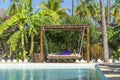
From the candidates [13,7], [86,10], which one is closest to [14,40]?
[13,7]

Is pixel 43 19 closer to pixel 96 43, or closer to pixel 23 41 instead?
pixel 23 41

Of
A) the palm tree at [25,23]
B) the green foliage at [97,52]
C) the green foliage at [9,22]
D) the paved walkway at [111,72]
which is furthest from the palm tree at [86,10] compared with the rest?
the paved walkway at [111,72]

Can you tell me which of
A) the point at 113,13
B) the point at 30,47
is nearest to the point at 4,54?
the point at 30,47

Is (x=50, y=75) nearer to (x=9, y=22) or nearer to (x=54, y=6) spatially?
(x=9, y=22)

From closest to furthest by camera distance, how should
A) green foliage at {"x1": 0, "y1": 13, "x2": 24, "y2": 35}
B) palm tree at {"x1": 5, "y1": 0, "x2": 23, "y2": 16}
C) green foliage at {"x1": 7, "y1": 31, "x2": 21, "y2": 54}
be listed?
green foliage at {"x1": 7, "y1": 31, "x2": 21, "y2": 54}
green foliage at {"x1": 0, "y1": 13, "x2": 24, "y2": 35}
palm tree at {"x1": 5, "y1": 0, "x2": 23, "y2": 16}

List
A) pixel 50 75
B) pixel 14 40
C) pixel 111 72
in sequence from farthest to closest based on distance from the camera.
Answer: pixel 14 40 < pixel 50 75 < pixel 111 72

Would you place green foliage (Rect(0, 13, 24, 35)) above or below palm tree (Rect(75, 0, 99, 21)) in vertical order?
below

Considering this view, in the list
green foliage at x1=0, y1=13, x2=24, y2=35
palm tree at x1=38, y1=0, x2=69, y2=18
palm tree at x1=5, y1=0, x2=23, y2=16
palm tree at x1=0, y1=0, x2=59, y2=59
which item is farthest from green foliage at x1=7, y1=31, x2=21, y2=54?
palm tree at x1=38, y1=0, x2=69, y2=18

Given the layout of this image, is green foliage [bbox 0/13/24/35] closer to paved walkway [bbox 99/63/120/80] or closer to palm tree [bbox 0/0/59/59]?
palm tree [bbox 0/0/59/59]

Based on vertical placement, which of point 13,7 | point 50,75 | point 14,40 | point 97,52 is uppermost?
point 13,7

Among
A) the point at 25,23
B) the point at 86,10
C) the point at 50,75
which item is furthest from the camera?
the point at 86,10

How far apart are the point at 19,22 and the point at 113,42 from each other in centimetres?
848

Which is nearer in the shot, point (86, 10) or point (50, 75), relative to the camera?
point (50, 75)

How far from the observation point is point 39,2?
32656 mm
